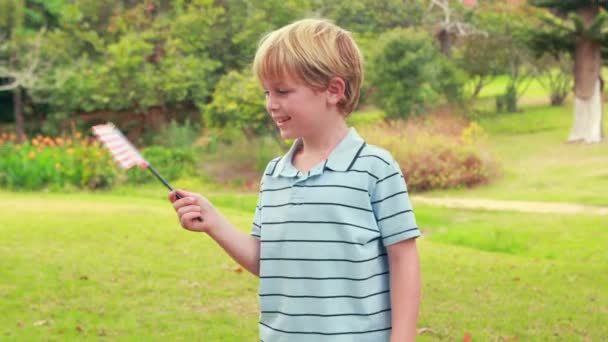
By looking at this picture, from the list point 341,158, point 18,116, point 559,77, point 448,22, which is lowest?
point 18,116

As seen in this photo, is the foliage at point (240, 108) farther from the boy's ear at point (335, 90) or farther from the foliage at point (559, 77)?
the boy's ear at point (335, 90)

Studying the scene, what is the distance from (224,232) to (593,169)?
13341 millimetres

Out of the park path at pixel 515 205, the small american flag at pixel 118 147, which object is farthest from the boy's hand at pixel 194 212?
the park path at pixel 515 205

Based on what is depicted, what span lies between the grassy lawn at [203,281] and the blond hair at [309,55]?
9.12 feet

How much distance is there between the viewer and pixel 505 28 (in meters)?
20.9

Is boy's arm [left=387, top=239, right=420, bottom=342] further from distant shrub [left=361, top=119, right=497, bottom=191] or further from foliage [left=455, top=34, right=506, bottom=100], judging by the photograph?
foliage [left=455, top=34, right=506, bottom=100]

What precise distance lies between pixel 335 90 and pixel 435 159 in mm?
11665

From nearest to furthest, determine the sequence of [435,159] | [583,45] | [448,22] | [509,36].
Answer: [435,159] < [583,45] < [448,22] < [509,36]

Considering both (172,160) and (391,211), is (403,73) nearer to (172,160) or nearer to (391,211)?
(172,160)

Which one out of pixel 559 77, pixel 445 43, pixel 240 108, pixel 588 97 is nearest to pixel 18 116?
pixel 240 108

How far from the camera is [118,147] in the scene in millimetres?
1883

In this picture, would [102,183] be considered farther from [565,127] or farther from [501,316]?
[565,127]

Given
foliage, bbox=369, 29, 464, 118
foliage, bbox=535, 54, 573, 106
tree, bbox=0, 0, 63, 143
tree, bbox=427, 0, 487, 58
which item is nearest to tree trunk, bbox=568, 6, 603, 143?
foliage, bbox=369, 29, 464, 118

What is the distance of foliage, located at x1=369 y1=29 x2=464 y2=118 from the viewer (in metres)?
17.0
